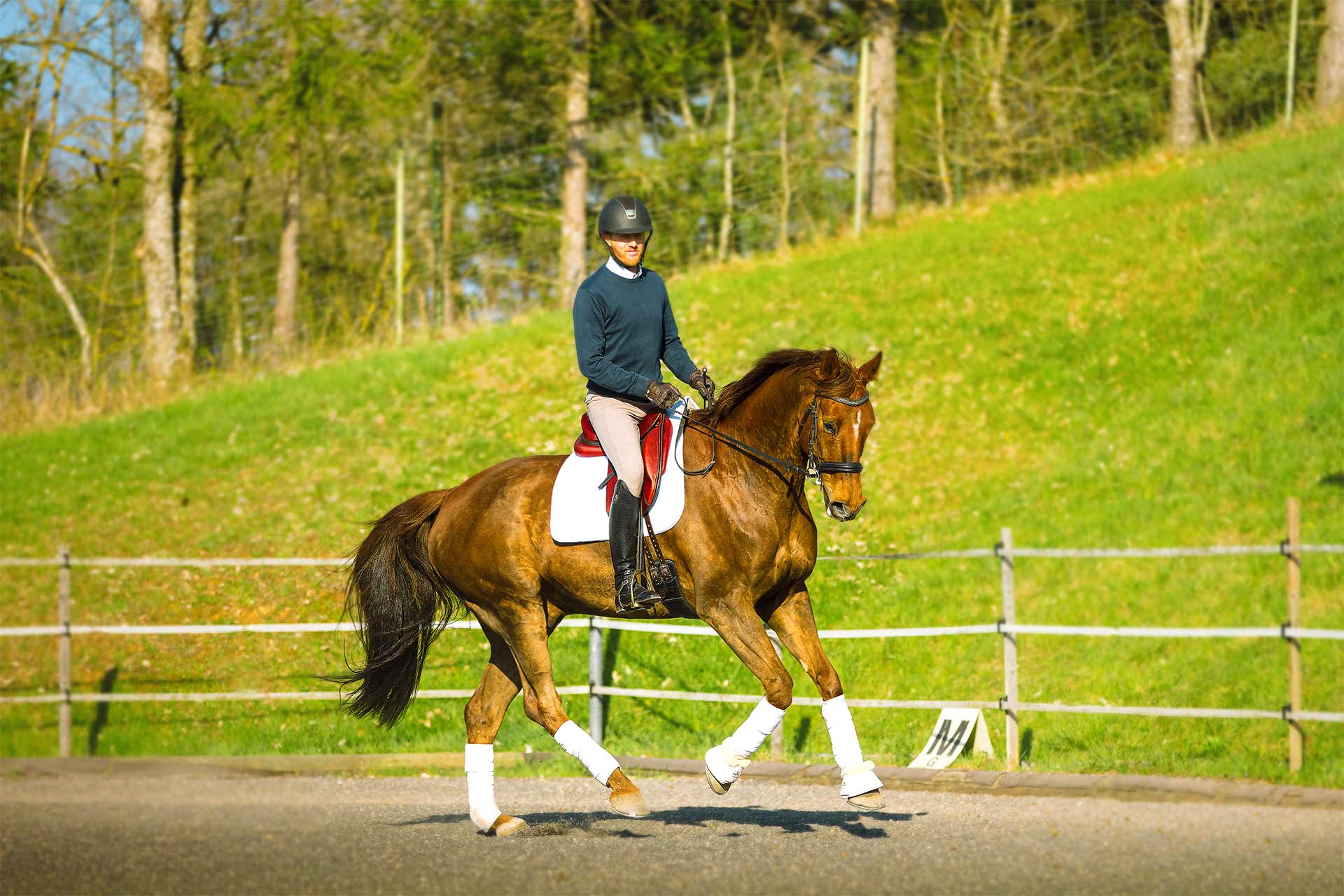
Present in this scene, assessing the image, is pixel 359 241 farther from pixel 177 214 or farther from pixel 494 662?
pixel 494 662

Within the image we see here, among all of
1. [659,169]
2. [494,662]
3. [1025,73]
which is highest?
[1025,73]

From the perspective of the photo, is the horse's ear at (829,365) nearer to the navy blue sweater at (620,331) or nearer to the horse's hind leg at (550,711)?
the navy blue sweater at (620,331)

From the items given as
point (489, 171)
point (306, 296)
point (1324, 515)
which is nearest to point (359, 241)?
point (306, 296)

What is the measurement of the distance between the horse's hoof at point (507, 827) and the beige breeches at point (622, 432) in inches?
75.7

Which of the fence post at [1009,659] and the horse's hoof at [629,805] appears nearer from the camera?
the horse's hoof at [629,805]

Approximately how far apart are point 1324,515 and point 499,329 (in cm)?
1345

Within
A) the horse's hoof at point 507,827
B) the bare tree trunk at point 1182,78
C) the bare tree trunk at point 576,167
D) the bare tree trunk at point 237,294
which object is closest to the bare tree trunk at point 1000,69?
the bare tree trunk at point 1182,78

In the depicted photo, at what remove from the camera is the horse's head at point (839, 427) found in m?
6.82

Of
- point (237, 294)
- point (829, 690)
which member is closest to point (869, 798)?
point (829, 690)

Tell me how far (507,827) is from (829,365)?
3.06 m

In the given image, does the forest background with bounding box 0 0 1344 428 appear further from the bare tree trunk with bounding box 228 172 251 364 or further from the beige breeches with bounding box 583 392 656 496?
the beige breeches with bounding box 583 392 656 496

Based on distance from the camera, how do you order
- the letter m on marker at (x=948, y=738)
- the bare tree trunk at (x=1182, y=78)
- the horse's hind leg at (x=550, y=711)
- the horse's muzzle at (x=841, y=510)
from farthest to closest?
the bare tree trunk at (x=1182, y=78)
the letter m on marker at (x=948, y=738)
the horse's hind leg at (x=550, y=711)
the horse's muzzle at (x=841, y=510)

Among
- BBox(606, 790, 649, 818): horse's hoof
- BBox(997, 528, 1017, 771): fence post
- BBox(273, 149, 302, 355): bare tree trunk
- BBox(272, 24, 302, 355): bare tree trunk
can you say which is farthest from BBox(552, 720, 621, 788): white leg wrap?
BBox(273, 149, 302, 355): bare tree trunk

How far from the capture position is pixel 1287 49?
25.3 meters
